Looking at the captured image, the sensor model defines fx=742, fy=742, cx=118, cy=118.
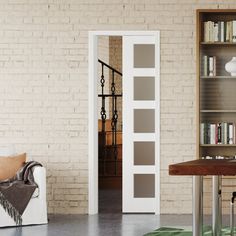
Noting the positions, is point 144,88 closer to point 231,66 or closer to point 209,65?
point 209,65

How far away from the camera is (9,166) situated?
8.16 m

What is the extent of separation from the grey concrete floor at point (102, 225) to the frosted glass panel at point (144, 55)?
1.80m

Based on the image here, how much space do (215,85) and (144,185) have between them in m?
1.47

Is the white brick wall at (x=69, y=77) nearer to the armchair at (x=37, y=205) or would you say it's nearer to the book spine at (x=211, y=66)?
the book spine at (x=211, y=66)

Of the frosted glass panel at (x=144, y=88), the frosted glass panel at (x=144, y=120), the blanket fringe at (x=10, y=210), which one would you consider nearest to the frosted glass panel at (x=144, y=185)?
the frosted glass panel at (x=144, y=120)

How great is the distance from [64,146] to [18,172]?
35.4 inches

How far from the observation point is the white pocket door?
8.90 meters

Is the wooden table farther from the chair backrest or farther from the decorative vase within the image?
the chair backrest

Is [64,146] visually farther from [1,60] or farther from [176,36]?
[176,36]

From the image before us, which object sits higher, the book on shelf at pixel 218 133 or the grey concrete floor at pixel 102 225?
the book on shelf at pixel 218 133

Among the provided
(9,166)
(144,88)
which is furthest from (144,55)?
(9,166)

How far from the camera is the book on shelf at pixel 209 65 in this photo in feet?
28.6

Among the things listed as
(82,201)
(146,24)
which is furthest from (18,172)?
(146,24)

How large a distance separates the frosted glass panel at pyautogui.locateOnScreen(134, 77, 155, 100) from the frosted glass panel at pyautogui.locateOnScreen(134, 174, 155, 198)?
0.95 metres
